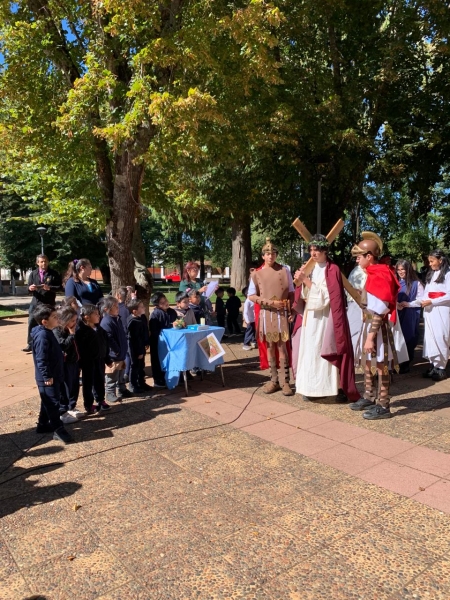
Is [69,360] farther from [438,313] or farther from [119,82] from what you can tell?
[438,313]

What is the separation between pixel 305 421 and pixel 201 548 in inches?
107

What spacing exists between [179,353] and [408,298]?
3.82 meters

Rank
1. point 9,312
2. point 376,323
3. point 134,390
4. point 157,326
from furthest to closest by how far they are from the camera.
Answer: point 9,312 < point 157,326 < point 134,390 < point 376,323

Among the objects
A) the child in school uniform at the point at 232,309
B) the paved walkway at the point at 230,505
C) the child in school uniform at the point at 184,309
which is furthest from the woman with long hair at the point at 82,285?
the child in school uniform at the point at 232,309

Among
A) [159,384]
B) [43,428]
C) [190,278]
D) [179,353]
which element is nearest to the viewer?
[43,428]

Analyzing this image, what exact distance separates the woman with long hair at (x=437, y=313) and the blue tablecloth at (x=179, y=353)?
126 inches

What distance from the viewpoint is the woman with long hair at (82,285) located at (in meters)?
7.64

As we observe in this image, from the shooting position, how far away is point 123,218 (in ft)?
30.4

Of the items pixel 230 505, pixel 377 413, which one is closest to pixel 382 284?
pixel 377 413

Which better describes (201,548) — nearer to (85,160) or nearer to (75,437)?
(75,437)

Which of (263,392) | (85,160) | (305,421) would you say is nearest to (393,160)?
(85,160)

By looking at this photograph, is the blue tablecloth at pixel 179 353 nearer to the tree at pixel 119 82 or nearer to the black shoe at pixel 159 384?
the black shoe at pixel 159 384

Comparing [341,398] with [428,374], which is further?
[428,374]

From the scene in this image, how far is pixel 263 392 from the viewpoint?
702 cm
